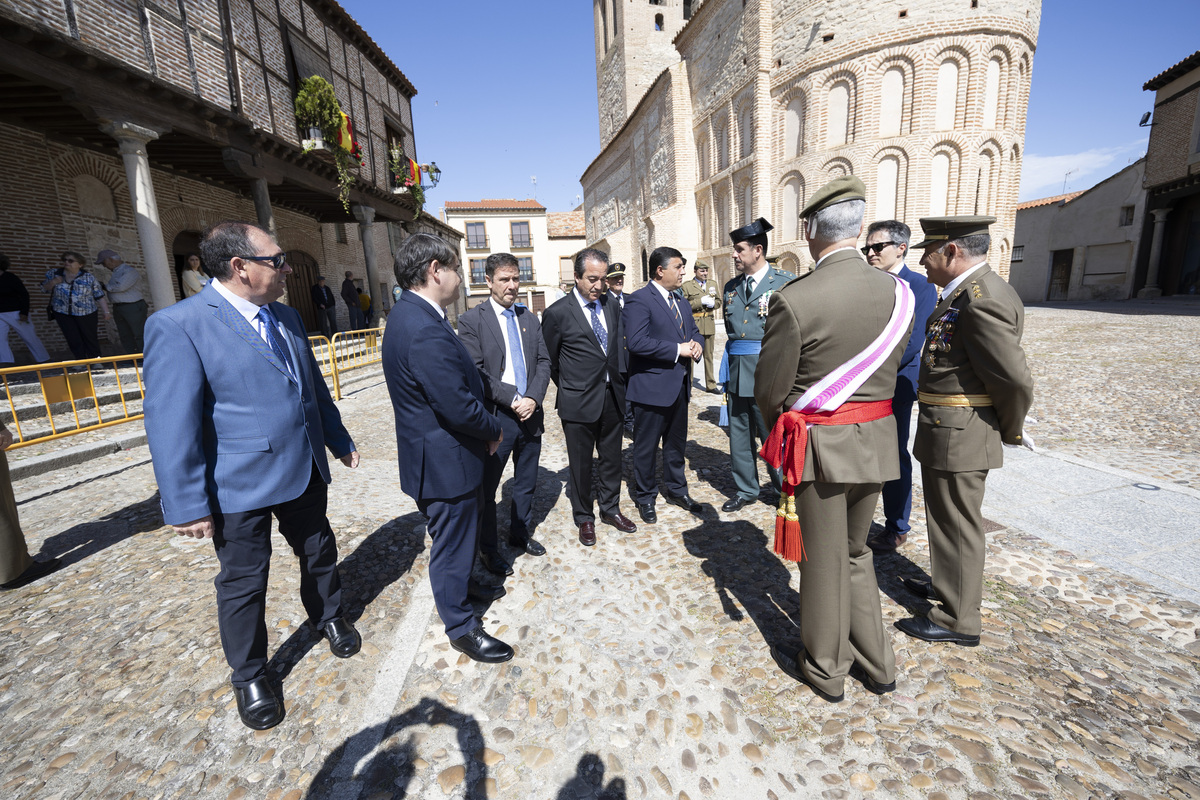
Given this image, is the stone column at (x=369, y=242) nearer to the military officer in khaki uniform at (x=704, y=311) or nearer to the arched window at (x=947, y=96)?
the military officer in khaki uniform at (x=704, y=311)

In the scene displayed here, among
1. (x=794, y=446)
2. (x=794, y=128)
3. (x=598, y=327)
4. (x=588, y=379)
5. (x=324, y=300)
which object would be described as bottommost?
(x=794, y=446)

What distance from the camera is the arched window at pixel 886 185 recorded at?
1700 centimetres

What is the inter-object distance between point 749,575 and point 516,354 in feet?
6.94

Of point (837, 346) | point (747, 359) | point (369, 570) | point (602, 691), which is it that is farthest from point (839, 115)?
point (602, 691)

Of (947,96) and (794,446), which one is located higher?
(947,96)

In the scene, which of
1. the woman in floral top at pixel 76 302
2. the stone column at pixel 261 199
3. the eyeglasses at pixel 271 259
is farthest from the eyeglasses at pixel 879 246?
the stone column at pixel 261 199

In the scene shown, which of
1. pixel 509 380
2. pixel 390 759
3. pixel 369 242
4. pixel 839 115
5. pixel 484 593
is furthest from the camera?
pixel 839 115

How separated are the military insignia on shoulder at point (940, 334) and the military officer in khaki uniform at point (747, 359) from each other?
1510 millimetres

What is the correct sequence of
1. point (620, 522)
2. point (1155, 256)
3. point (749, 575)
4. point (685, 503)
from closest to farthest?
point (749, 575) → point (620, 522) → point (685, 503) → point (1155, 256)

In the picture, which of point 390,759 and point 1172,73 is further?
point 1172,73

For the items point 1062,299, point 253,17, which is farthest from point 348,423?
point 1062,299

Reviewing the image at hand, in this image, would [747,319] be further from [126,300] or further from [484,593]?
[126,300]

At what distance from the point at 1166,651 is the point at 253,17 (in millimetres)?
16653

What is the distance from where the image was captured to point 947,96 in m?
16.3
